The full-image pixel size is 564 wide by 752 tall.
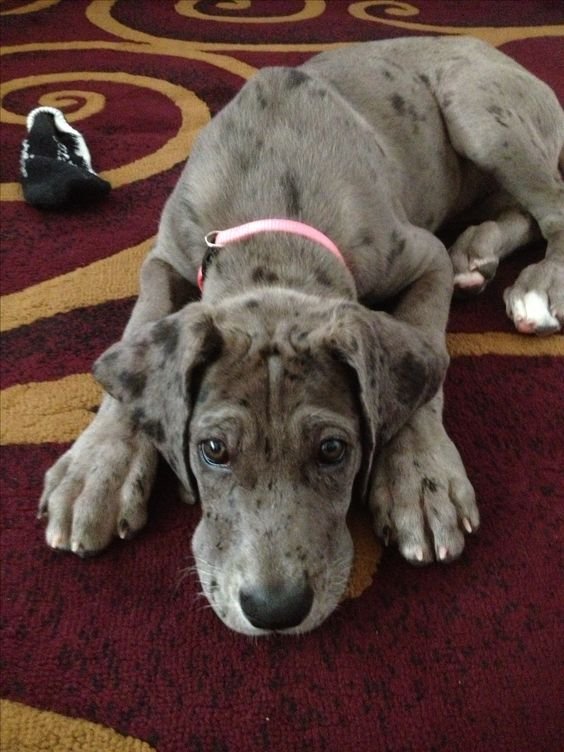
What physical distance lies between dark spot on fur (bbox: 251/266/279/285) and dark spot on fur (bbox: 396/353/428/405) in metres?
0.47

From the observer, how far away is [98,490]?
1877 mm

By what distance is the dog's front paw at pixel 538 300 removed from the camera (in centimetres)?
255

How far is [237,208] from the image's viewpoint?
7.66 feet

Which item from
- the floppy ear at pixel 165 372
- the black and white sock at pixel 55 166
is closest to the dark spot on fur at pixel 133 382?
the floppy ear at pixel 165 372

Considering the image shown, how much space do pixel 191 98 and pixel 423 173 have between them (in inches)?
74.1

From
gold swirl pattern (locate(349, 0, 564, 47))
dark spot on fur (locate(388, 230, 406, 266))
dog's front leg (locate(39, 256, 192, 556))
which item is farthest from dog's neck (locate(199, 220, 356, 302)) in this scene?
gold swirl pattern (locate(349, 0, 564, 47))

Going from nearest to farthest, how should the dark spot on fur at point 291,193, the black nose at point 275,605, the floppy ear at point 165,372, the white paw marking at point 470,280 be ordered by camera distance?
1. the black nose at point 275,605
2. the floppy ear at point 165,372
3. the dark spot on fur at point 291,193
4. the white paw marking at point 470,280

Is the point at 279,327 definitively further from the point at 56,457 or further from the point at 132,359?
the point at 56,457

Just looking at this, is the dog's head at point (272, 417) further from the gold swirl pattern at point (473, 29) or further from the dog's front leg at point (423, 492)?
the gold swirl pattern at point (473, 29)

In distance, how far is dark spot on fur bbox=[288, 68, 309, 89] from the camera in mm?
2657

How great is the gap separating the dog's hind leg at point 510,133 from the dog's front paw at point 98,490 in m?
1.74

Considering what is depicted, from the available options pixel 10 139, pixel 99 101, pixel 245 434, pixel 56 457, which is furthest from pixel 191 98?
pixel 245 434

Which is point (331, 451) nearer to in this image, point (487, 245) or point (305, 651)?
point (305, 651)

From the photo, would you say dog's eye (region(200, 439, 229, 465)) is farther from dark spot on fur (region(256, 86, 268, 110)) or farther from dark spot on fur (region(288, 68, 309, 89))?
dark spot on fur (region(288, 68, 309, 89))
